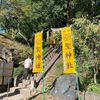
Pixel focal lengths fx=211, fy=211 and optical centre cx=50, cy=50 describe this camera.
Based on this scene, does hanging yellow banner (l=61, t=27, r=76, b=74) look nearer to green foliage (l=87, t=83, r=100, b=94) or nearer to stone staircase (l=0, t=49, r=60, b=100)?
green foliage (l=87, t=83, r=100, b=94)

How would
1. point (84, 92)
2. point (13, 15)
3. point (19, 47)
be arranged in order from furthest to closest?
point (13, 15) → point (19, 47) → point (84, 92)

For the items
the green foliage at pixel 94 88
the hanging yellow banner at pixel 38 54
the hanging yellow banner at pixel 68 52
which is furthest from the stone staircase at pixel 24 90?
the green foliage at pixel 94 88

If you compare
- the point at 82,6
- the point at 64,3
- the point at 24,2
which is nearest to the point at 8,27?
the point at 24,2

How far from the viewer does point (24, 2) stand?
83.0 feet

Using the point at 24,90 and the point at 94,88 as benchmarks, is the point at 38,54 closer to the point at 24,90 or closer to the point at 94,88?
the point at 24,90

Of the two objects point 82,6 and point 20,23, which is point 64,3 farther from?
point 20,23

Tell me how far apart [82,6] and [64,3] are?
8.24ft

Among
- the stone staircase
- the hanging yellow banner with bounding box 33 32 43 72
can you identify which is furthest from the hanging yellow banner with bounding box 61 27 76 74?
the stone staircase

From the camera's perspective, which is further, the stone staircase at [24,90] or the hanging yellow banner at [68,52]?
the stone staircase at [24,90]

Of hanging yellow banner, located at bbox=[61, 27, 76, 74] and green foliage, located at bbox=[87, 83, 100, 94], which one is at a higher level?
hanging yellow banner, located at bbox=[61, 27, 76, 74]

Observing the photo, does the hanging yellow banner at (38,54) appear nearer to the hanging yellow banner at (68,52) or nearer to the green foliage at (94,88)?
the hanging yellow banner at (68,52)

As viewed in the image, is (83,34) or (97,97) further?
(83,34)

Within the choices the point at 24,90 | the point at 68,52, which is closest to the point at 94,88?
the point at 68,52

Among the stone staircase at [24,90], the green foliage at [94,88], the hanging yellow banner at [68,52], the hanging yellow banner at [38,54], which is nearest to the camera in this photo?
the hanging yellow banner at [68,52]
